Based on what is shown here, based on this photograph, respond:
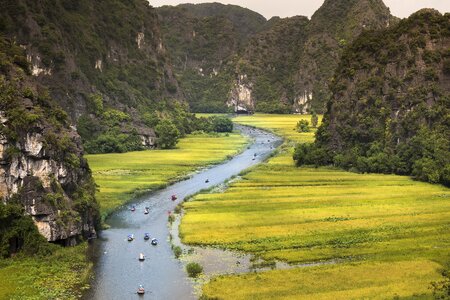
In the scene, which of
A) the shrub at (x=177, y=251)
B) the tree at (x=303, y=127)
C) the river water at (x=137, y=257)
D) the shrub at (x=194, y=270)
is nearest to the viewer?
the river water at (x=137, y=257)

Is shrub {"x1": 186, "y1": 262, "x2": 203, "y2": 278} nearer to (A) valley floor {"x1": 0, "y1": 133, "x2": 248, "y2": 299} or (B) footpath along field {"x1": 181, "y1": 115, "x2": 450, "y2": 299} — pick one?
(B) footpath along field {"x1": 181, "y1": 115, "x2": 450, "y2": 299}

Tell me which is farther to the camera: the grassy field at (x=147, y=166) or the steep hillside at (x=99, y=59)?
the steep hillside at (x=99, y=59)

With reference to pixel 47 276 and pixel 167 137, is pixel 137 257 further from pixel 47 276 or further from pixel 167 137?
pixel 167 137

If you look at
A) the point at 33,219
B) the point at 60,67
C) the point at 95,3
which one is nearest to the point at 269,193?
the point at 33,219

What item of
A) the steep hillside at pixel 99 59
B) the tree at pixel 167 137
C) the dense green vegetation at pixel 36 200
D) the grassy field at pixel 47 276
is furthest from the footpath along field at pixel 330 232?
the steep hillside at pixel 99 59

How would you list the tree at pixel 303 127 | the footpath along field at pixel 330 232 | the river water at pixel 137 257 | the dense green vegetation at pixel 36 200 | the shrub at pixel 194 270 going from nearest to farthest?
the footpath along field at pixel 330 232, the river water at pixel 137 257, the dense green vegetation at pixel 36 200, the shrub at pixel 194 270, the tree at pixel 303 127

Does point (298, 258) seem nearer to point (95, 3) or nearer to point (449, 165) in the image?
point (449, 165)

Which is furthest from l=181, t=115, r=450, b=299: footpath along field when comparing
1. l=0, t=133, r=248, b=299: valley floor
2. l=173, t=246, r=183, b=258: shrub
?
l=0, t=133, r=248, b=299: valley floor

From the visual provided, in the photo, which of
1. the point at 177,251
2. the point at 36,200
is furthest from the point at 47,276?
the point at 177,251

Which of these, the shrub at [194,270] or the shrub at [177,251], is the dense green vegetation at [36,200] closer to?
the shrub at [177,251]
